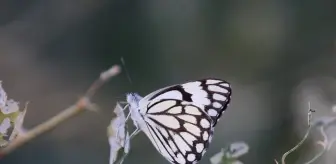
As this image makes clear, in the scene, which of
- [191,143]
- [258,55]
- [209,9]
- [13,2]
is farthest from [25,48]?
[191,143]

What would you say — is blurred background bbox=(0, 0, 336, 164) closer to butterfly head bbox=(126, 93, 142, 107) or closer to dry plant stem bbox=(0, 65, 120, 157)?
butterfly head bbox=(126, 93, 142, 107)

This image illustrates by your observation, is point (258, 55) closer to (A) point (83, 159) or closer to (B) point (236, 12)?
(B) point (236, 12)

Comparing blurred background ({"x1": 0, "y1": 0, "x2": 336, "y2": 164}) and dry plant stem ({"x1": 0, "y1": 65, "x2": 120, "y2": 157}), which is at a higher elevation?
blurred background ({"x1": 0, "y1": 0, "x2": 336, "y2": 164})

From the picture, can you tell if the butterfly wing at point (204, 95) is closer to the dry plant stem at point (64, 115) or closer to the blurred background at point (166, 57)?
the dry plant stem at point (64, 115)

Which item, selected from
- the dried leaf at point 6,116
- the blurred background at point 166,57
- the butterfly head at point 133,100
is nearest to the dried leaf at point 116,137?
the dried leaf at point 6,116

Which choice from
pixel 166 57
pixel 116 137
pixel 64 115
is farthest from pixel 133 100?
pixel 166 57

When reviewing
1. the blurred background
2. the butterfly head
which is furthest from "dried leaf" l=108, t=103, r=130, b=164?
the blurred background

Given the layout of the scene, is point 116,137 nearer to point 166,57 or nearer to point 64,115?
point 64,115
